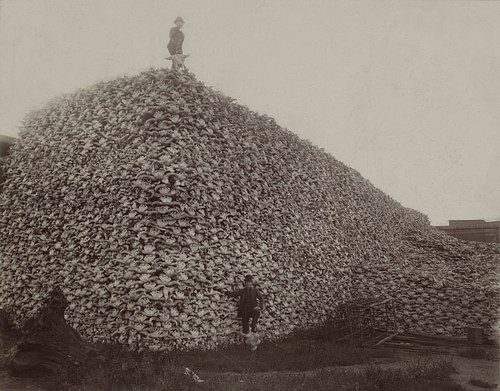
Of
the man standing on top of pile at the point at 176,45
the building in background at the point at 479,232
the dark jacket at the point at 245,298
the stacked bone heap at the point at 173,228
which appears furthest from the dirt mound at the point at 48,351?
the building in background at the point at 479,232

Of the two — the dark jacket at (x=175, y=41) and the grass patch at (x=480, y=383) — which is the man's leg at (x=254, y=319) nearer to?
the grass patch at (x=480, y=383)

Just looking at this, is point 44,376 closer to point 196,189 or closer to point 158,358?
point 158,358

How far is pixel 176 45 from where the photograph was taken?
1291cm

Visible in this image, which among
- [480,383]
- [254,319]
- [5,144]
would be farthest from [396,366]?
[5,144]

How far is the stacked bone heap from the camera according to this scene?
978 cm

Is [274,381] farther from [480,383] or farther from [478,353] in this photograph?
[478,353]

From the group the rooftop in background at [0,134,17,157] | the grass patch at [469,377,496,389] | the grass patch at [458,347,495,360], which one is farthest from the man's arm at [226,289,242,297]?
the rooftop in background at [0,134,17,157]

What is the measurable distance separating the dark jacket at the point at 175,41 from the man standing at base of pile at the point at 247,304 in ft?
22.2

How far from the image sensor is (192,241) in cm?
1032

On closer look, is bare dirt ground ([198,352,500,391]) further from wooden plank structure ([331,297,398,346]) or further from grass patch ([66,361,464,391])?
wooden plank structure ([331,297,398,346])

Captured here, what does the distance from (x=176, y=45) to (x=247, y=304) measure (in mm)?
7460

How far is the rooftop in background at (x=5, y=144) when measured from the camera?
15.5 m

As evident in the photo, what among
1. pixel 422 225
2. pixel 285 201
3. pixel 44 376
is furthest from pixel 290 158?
pixel 422 225

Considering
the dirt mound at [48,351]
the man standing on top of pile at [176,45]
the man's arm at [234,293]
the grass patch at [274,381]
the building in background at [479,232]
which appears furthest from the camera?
the building in background at [479,232]
